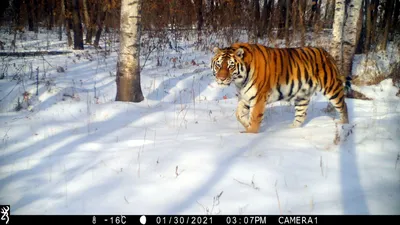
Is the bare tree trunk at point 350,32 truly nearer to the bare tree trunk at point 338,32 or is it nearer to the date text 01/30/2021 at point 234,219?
the bare tree trunk at point 338,32

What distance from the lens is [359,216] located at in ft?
9.16

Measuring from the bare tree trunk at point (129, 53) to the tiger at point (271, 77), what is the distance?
168 centimetres

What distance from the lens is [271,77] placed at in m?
5.35

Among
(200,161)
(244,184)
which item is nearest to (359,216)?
(244,184)

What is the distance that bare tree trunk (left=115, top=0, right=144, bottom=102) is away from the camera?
240 inches

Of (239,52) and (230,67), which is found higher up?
(239,52)

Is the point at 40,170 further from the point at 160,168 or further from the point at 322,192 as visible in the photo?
the point at 322,192

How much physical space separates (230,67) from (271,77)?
0.74 m

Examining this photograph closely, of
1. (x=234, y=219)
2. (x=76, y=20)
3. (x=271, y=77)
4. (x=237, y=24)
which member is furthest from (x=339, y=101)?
(x=237, y=24)

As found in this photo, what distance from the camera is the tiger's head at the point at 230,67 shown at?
506 centimetres

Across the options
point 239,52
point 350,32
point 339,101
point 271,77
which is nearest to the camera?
point 239,52

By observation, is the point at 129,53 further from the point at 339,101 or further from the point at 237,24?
the point at 237,24

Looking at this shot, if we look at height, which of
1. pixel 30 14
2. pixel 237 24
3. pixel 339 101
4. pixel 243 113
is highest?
pixel 30 14

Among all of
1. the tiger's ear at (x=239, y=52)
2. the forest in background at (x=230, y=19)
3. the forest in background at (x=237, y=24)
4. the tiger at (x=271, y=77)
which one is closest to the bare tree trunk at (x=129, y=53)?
the tiger at (x=271, y=77)
